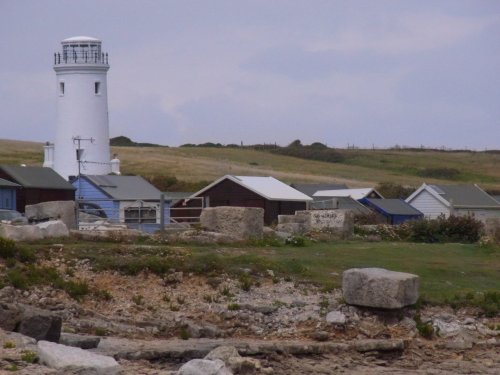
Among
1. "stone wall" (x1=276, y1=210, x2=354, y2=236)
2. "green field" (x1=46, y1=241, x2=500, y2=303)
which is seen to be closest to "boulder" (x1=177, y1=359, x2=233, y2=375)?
"green field" (x1=46, y1=241, x2=500, y2=303)

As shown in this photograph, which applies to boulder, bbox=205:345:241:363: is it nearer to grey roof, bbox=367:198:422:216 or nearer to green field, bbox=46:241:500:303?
green field, bbox=46:241:500:303

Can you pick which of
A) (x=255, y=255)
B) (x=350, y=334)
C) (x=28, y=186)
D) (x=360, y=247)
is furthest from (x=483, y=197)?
(x=350, y=334)

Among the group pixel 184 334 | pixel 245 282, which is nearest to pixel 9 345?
pixel 184 334

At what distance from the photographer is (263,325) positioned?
Result: 22.9m

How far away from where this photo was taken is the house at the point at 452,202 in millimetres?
65000

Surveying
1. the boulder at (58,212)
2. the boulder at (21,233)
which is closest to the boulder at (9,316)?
the boulder at (21,233)

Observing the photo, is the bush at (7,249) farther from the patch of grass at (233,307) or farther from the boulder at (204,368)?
the boulder at (204,368)

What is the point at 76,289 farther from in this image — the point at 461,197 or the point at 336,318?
the point at 461,197

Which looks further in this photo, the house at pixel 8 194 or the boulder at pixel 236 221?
the house at pixel 8 194

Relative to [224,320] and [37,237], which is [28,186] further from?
[224,320]

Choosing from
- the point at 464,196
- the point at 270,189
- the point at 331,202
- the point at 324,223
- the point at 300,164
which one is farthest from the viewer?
the point at 300,164

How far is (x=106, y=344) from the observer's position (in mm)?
19672

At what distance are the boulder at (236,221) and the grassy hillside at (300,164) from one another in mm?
58784

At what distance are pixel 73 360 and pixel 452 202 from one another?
51.0 meters
